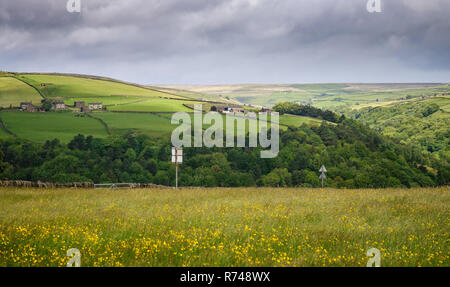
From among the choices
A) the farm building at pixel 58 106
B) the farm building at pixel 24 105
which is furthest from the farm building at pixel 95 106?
the farm building at pixel 24 105

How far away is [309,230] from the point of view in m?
11.4

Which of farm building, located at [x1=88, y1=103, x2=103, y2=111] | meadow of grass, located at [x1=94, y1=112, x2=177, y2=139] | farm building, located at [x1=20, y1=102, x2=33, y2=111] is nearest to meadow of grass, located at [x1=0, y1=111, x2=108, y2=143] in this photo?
meadow of grass, located at [x1=94, y1=112, x2=177, y2=139]

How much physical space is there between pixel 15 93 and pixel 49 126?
44.4 meters

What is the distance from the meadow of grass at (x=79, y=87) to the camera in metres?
155

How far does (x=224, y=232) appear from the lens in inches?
431

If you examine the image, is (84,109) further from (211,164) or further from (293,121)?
(293,121)

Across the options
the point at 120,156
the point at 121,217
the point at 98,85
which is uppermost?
the point at 98,85

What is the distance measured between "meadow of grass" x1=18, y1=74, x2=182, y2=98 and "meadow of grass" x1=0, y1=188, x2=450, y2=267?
15112 cm

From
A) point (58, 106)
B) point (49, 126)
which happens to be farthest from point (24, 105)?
point (49, 126)

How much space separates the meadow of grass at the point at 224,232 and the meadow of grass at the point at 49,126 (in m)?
91.0

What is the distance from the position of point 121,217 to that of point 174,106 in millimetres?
132768

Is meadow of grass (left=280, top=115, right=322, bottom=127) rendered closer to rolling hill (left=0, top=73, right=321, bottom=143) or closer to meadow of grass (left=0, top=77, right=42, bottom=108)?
rolling hill (left=0, top=73, right=321, bottom=143)
